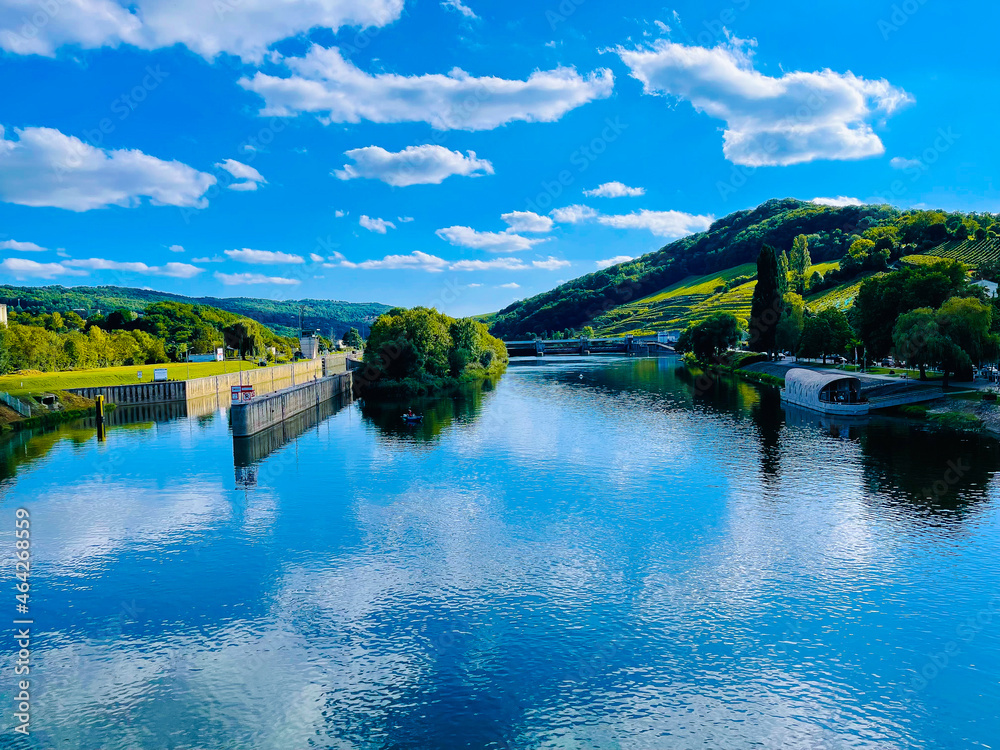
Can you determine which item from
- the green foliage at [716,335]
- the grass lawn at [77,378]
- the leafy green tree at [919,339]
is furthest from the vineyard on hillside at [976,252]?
the grass lawn at [77,378]

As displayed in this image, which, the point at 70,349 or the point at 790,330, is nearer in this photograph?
the point at 790,330

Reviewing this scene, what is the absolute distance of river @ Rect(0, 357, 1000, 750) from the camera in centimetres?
2211

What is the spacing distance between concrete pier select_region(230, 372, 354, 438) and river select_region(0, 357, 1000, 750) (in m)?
14.1

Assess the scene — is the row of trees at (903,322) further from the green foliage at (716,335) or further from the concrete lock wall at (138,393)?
the concrete lock wall at (138,393)

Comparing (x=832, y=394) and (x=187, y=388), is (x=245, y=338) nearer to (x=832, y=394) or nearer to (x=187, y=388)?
(x=187, y=388)

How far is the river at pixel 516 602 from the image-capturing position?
22109mm

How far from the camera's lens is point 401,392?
127562mm

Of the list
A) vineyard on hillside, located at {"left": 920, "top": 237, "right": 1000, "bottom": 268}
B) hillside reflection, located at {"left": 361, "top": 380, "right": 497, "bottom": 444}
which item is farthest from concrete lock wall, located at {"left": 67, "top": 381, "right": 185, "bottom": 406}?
vineyard on hillside, located at {"left": 920, "top": 237, "right": 1000, "bottom": 268}

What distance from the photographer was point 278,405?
8838cm

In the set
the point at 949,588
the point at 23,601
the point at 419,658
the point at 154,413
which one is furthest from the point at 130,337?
the point at 949,588

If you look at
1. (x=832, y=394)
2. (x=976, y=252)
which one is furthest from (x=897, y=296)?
(x=976, y=252)

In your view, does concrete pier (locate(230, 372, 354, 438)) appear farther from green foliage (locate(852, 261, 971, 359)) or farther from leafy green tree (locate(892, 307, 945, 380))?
green foliage (locate(852, 261, 971, 359))

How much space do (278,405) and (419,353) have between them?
45.2 metres

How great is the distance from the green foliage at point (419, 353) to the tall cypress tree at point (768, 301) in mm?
63995
